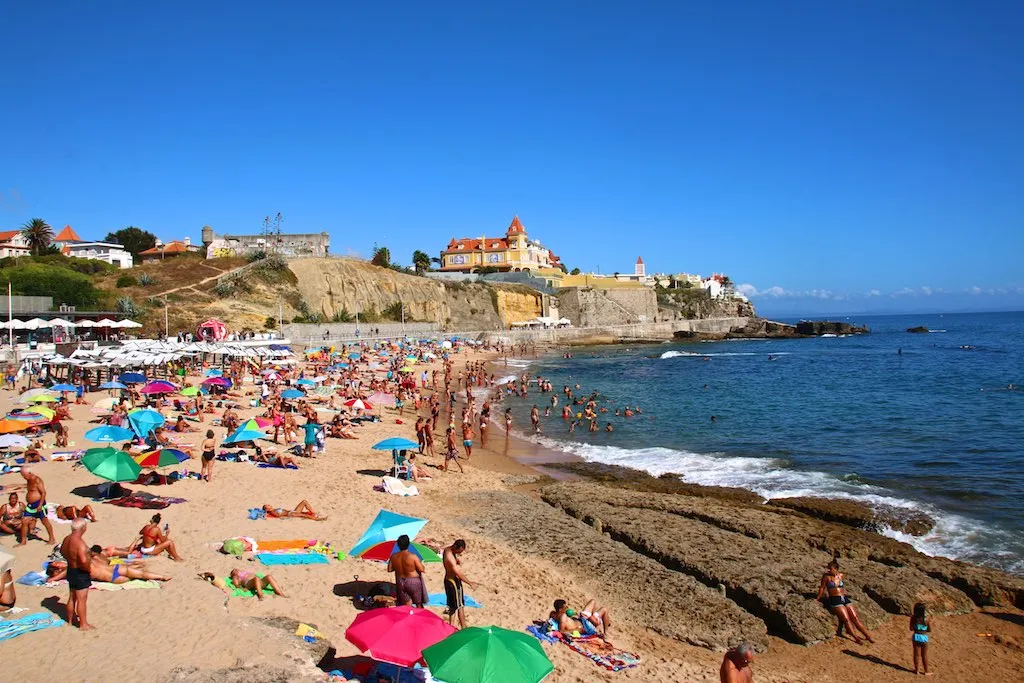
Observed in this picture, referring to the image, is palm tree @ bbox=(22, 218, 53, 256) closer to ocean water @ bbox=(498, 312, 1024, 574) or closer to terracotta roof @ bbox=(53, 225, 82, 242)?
terracotta roof @ bbox=(53, 225, 82, 242)

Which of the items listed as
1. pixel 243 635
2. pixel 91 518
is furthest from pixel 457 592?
pixel 91 518

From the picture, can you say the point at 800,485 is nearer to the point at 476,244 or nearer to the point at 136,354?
the point at 136,354

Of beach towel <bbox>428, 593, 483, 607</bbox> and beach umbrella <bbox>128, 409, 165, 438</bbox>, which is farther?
beach umbrella <bbox>128, 409, 165, 438</bbox>

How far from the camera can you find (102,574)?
791 cm

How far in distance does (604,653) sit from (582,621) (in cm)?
55

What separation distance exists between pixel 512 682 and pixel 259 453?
11922mm

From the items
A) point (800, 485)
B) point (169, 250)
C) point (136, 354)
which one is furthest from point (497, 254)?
point (800, 485)

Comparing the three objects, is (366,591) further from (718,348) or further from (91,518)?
(718,348)

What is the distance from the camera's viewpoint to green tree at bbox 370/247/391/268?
80812mm

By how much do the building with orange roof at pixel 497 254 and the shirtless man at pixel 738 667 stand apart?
89.2m

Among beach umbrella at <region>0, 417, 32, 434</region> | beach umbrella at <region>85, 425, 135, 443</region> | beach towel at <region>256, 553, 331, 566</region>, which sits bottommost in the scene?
beach towel at <region>256, 553, 331, 566</region>

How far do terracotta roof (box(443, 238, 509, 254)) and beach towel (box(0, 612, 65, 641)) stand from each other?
93078 millimetres

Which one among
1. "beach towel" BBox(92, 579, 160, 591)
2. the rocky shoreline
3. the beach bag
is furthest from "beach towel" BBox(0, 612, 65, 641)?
the rocky shoreline

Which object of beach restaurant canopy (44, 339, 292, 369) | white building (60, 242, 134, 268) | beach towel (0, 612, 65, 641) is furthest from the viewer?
white building (60, 242, 134, 268)
